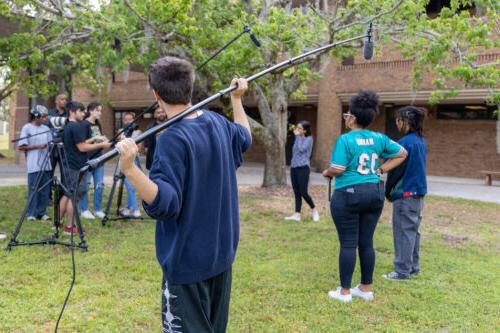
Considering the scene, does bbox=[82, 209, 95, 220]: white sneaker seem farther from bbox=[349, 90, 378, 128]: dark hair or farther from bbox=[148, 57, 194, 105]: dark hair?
bbox=[148, 57, 194, 105]: dark hair

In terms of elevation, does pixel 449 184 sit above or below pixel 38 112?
below

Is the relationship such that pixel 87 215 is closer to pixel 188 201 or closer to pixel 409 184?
pixel 409 184

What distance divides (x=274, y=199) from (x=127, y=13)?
5.08 meters

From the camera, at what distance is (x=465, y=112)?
18.4 meters

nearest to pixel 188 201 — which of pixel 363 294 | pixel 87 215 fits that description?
pixel 363 294

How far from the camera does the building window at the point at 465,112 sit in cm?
1788

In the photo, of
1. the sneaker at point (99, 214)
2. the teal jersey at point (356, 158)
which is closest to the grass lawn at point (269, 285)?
the sneaker at point (99, 214)

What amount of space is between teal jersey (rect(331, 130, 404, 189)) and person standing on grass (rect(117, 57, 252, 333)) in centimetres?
203

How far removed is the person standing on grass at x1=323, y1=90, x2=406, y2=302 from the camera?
412 centimetres

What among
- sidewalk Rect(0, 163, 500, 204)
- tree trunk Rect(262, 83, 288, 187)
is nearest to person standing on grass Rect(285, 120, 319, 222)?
tree trunk Rect(262, 83, 288, 187)

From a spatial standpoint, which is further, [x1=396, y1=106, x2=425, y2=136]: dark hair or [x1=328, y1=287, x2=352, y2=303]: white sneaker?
[x1=396, y1=106, x2=425, y2=136]: dark hair

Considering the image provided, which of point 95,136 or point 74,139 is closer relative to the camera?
point 74,139

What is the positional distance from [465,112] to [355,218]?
16180 mm

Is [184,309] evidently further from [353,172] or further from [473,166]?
[473,166]
